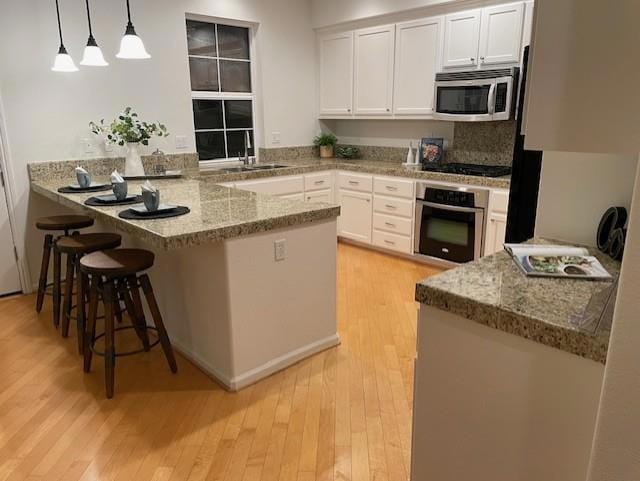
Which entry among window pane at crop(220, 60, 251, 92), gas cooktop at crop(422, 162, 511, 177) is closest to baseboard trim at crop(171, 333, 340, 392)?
gas cooktop at crop(422, 162, 511, 177)

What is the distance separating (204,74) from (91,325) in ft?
10.1

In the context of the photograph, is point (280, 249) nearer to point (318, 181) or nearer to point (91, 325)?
point (91, 325)

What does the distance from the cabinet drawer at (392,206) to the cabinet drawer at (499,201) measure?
0.80 metres

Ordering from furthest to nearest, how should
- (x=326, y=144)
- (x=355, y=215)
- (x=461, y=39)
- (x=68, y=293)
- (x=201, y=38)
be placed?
1. (x=326, y=144)
2. (x=355, y=215)
3. (x=201, y=38)
4. (x=461, y=39)
5. (x=68, y=293)

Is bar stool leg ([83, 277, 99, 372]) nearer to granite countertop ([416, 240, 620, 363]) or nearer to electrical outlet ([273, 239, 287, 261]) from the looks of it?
electrical outlet ([273, 239, 287, 261])

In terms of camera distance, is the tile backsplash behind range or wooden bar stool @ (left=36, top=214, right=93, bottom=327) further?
the tile backsplash behind range

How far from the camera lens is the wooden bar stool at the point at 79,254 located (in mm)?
2623

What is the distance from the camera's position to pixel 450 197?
3.98 meters

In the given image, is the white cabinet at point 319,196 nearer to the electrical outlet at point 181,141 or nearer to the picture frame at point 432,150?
the picture frame at point 432,150

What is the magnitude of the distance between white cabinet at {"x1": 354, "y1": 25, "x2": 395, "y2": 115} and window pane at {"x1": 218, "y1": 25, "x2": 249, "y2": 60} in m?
1.16

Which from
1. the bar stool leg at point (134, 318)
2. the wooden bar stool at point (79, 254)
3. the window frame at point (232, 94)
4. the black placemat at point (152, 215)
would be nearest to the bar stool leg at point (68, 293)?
the wooden bar stool at point (79, 254)

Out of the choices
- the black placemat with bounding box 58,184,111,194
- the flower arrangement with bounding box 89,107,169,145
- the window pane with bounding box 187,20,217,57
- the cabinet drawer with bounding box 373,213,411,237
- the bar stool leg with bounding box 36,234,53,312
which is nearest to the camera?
the black placemat with bounding box 58,184,111,194


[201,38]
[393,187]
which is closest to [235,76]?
[201,38]

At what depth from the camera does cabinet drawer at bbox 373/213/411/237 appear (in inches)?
173
